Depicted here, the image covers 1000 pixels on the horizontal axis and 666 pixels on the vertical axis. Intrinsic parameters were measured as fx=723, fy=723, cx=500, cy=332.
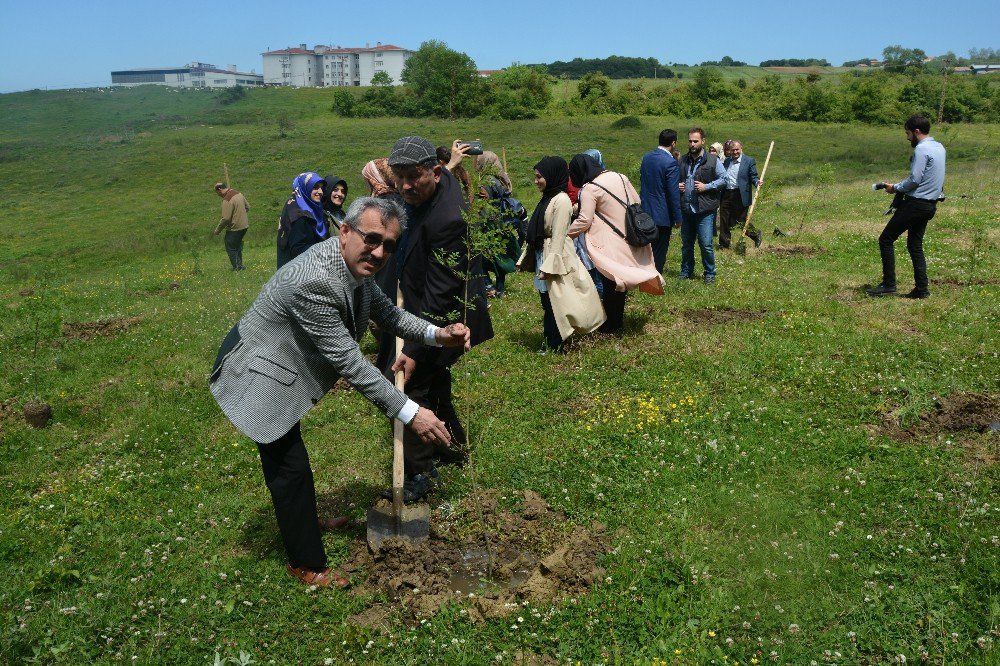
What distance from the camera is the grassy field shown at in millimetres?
4012

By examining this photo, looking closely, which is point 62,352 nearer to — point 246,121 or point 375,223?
point 375,223

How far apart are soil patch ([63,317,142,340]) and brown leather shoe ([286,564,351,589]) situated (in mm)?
8640

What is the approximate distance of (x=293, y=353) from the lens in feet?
13.5

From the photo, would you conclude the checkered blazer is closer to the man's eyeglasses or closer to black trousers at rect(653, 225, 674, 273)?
the man's eyeglasses

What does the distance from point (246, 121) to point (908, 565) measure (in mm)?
82740

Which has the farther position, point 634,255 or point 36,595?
point 634,255

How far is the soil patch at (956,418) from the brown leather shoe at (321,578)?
177 inches

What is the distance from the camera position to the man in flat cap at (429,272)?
4.95 meters

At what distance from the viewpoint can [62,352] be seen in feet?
34.3

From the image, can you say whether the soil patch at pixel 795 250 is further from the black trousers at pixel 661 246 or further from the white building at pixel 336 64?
the white building at pixel 336 64

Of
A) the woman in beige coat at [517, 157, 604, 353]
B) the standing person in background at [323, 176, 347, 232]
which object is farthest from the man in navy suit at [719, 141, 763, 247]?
the standing person in background at [323, 176, 347, 232]

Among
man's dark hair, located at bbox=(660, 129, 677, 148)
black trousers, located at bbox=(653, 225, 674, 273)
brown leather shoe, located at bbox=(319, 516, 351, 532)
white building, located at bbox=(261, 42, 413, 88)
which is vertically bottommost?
brown leather shoe, located at bbox=(319, 516, 351, 532)

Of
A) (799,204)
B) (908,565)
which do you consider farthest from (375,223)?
(799,204)

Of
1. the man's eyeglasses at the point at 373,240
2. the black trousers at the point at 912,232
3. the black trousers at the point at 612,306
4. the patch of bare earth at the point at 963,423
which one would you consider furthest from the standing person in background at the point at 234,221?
the patch of bare earth at the point at 963,423
